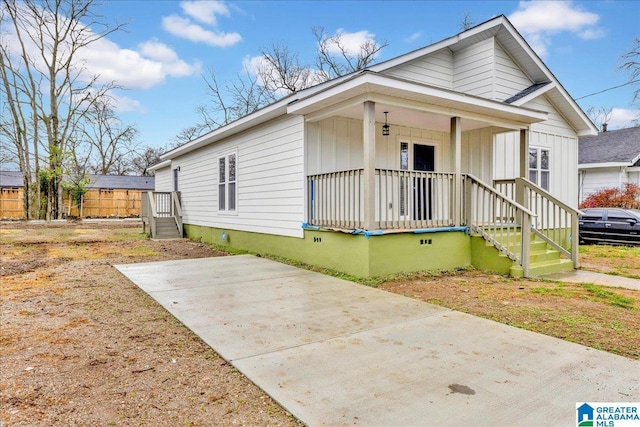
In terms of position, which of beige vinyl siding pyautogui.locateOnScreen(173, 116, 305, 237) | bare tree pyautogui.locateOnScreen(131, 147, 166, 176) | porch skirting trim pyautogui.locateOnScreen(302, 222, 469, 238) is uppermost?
bare tree pyautogui.locateOnScreen(131, 147, 166, 176)

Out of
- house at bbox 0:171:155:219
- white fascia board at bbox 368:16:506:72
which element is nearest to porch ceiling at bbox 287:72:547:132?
white fascia board at bbox 368:16:506:72

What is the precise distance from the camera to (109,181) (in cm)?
3256

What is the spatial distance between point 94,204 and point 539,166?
28.7m

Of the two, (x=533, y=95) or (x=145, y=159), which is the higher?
(x=145, y=159)

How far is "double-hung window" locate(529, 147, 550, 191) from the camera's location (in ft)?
33.1

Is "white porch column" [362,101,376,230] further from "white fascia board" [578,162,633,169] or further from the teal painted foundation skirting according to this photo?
"white fascia board" [578,162,633,169]

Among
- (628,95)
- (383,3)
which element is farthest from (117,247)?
(628,95)

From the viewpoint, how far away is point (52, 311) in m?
4.67

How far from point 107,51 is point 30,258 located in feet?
76.4

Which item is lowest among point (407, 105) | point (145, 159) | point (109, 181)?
point (407, 105)

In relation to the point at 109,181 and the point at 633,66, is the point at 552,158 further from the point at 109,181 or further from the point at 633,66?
the point at 109,181

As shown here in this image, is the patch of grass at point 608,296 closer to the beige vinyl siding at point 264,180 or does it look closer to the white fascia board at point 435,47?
the beige vinyl siding at point 264,180

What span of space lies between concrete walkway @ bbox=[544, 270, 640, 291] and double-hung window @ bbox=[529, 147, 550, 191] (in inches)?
137

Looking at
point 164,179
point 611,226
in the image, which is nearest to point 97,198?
point 164,179
